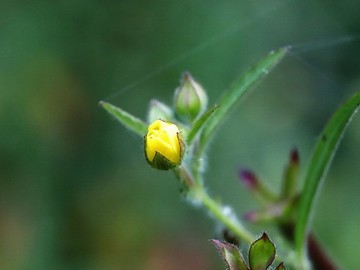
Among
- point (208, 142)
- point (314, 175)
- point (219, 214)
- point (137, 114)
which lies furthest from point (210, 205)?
point (137, 114)

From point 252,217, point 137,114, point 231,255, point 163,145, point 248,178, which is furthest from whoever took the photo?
point 137,114

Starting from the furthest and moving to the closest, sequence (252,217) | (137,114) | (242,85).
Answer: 1. (137,114)
2. (252,217)
3. (242,85)

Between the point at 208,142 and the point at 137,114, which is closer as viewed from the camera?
the point at 208,142

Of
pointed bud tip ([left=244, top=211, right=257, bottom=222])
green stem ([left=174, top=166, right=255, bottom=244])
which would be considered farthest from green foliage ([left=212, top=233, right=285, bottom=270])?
pointed bud tip ([left=244, top=211, right=257, bottom=222])

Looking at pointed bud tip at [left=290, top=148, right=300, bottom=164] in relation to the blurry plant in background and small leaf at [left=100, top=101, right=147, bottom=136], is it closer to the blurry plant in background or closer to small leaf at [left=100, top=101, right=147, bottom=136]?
the blurry plant in background

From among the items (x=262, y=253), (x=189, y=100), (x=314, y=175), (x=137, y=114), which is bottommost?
(x=262, y=253)

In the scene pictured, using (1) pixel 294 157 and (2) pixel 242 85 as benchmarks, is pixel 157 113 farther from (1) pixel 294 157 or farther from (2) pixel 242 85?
(1) pixel 294 157

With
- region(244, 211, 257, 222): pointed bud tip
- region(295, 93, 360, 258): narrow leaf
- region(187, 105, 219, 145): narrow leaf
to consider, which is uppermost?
region(187, 105, 219, 145): narrow leaf

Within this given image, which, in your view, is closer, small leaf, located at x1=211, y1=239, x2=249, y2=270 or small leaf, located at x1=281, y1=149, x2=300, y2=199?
small leaf, located at x1=211, y1=239, x2=249, y2=270
